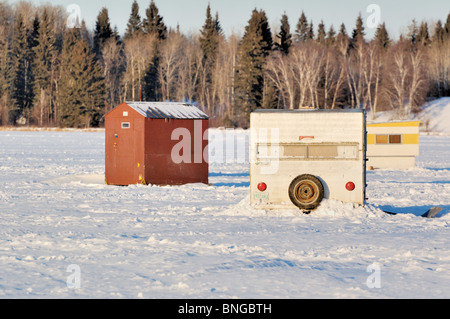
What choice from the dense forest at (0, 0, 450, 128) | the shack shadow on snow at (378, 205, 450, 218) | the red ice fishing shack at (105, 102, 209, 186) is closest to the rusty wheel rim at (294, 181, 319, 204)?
the shack shadow on snow at (378, 205, 450, 218)

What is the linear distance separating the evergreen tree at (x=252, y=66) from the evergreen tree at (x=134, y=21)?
30.6m

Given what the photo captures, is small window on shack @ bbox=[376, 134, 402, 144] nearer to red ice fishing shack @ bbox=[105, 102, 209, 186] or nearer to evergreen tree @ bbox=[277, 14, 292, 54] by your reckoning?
red ice fishing shack @ bbox=[105, 102, 209, 186]

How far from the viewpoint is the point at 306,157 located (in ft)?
43.1

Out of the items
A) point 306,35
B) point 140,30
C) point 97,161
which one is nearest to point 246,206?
point 97,161

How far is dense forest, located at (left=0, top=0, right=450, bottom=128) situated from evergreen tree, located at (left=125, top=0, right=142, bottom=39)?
0.52ft

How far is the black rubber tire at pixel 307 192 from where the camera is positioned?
42.5ft

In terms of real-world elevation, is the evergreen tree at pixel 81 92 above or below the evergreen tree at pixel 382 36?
below

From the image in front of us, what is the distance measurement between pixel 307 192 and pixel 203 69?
3019 inches

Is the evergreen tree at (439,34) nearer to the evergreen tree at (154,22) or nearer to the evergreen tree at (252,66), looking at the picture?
the evergreen tree at (252,66)

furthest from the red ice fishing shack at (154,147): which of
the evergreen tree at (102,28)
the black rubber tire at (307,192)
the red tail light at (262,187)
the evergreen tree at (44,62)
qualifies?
the evergreen tree at (102,28)

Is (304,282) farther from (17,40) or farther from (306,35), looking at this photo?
(306,35)

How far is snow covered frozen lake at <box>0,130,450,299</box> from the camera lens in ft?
24.0

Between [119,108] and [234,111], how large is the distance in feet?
189

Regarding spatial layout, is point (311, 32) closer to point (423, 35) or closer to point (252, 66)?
point (423, 35)
